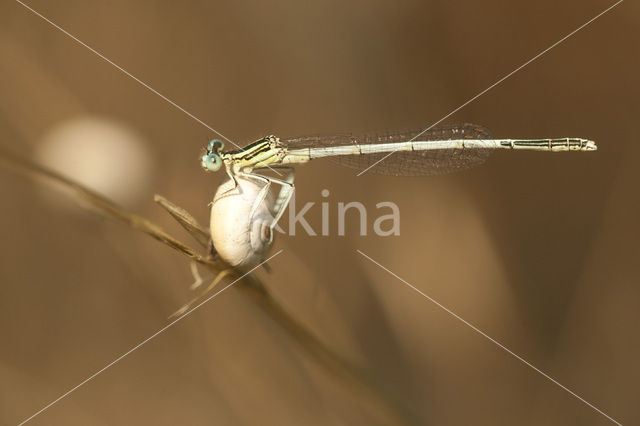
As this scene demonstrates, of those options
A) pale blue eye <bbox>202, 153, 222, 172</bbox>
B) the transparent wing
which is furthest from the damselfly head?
the transparent wing

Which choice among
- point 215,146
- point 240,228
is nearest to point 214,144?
point 215,146

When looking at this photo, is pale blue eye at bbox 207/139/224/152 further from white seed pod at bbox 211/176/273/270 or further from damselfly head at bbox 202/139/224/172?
white seed pod at bbox 211/176/273/270

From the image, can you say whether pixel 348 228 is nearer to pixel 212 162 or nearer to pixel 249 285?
pixel 212 162

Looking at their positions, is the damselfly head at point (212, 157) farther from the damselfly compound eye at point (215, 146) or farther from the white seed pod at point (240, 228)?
the white seed pod at point (240, 228)

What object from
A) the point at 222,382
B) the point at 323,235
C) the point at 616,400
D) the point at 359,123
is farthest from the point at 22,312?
the point at 616,400

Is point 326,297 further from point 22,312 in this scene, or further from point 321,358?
point 22,312

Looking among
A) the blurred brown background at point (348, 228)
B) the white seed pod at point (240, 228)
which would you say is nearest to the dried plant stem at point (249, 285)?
the white seed pod at point (240, 228)

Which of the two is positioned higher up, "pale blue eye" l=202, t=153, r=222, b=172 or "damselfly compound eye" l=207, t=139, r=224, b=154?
"damselfly compound eye" l=207, t=139, r=224, b=154
